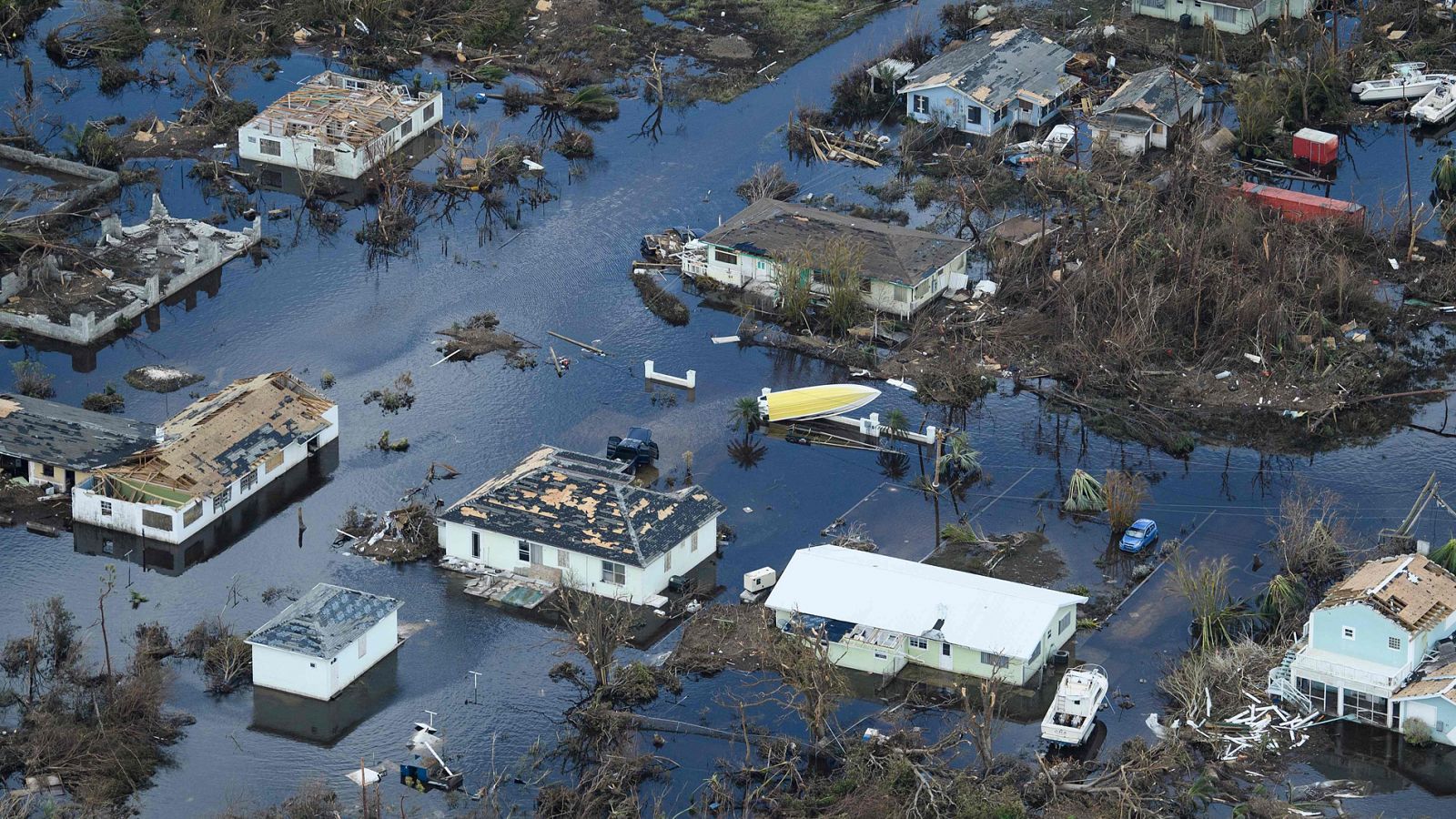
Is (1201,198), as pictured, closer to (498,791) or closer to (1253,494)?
(1253,494)

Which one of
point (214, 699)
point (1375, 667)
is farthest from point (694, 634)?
point (1375, 667)

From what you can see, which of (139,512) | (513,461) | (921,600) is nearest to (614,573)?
(513,461)

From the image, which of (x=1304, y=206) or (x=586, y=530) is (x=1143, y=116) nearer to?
(x=1304, y=206)

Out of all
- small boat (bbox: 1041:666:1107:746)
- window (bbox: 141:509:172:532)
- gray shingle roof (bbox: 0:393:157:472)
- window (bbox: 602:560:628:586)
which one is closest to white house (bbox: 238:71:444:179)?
gray shingle roof (bbox: 0:393:157:472)

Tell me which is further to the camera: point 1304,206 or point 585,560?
point 1304,206

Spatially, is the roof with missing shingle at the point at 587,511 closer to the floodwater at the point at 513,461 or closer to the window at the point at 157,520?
the floodwater at the point at 513,461

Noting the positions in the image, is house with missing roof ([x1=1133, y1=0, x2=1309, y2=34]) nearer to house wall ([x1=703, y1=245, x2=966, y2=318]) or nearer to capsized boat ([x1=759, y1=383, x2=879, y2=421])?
house wall ([x1=703, y1=245, x2=966, y2=318])

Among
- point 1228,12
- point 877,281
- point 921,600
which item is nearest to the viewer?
point 921,600
